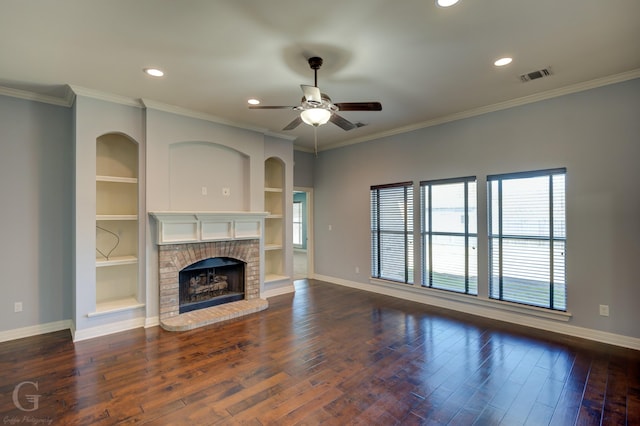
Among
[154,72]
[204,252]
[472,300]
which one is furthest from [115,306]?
[472,300]

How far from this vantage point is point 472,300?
482 cm

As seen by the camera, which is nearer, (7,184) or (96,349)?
(96,349)

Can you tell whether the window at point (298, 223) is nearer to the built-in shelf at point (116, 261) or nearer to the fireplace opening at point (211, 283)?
the fireplace opening at point (211, 283)

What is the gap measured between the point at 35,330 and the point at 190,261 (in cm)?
202

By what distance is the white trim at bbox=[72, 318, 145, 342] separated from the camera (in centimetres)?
385

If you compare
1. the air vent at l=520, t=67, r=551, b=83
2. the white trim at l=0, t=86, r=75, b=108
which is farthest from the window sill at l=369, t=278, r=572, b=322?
the white trim at l=0, t=86, r=75, b=108

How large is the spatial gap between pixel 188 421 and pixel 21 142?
4.06m

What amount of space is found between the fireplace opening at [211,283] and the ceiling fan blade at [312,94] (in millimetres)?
3205

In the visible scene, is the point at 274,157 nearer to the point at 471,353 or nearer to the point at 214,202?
the point at 214,202

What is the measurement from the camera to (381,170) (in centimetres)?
609

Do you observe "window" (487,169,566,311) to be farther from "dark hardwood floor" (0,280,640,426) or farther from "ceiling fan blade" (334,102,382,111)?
"ceiling fan blade" (334,102,382,111)

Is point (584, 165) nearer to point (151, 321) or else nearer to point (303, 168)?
point (303, 168)

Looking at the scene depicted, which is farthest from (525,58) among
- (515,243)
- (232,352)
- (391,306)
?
(232,352)

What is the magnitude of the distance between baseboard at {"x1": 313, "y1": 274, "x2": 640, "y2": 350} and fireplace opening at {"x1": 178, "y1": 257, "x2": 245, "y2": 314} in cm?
262
